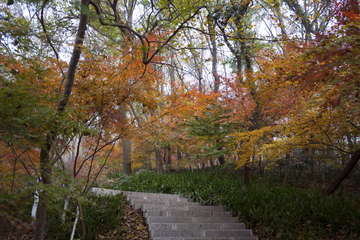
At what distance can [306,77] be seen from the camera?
14.9 ft

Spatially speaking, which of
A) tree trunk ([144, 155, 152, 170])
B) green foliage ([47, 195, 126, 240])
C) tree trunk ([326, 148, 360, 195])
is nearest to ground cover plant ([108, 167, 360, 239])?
tree trunk ([326, 148, 360, 195])

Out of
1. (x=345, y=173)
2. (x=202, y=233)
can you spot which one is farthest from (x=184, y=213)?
(x=345, y=173)

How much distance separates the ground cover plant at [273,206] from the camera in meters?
5.08

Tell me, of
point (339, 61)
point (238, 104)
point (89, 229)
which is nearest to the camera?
point (339, 61)

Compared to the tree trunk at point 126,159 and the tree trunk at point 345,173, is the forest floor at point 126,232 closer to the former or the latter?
the tree trunk at point 345,173

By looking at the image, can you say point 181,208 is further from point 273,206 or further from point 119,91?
point 119,91

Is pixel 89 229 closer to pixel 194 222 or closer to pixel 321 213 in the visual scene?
pixel 194 222

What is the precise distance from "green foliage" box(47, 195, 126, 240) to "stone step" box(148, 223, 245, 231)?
912 mm

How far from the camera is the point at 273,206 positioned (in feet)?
19.7

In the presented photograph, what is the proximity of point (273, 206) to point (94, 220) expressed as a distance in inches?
179

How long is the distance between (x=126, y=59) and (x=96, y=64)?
0.89 metres

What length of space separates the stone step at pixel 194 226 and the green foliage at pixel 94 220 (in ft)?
→ 2.99

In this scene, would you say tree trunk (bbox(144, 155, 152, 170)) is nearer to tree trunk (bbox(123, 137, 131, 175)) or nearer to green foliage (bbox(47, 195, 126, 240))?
A: tree trunk (bbox(123, 137, 131, 175))

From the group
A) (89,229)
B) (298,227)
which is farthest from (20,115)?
(298,227)
